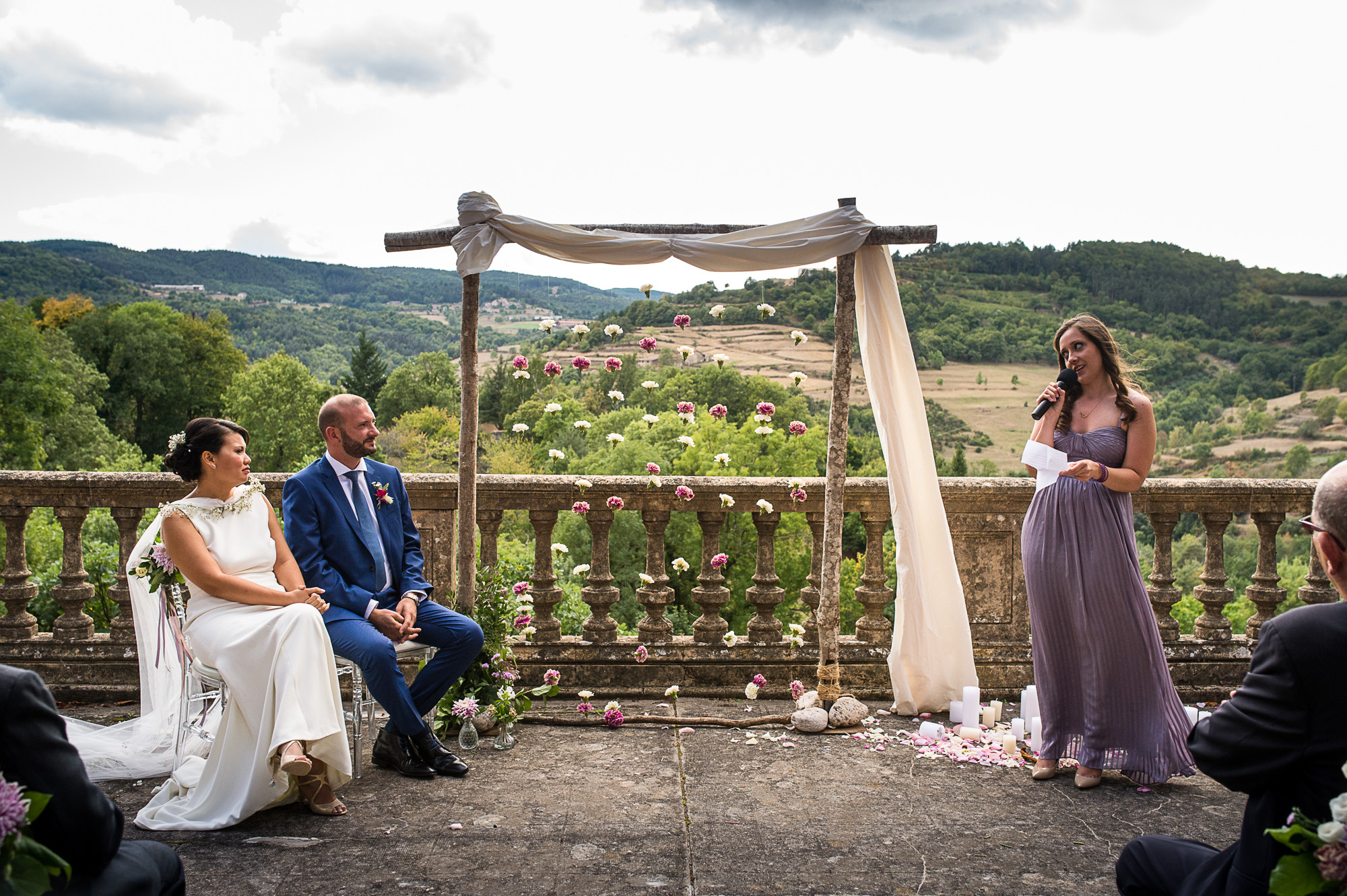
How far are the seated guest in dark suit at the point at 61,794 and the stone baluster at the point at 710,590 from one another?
318 cm

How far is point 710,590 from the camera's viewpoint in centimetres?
499

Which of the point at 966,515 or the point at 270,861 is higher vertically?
the point at 966,515

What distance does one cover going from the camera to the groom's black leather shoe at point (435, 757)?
151 inches

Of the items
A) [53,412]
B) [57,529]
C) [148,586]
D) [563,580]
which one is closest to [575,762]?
[148,586]

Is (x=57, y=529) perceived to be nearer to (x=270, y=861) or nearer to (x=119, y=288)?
(x=270, y=861)

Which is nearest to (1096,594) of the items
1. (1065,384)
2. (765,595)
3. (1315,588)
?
(1065,384)

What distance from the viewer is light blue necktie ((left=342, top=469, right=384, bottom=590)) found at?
13.5ft

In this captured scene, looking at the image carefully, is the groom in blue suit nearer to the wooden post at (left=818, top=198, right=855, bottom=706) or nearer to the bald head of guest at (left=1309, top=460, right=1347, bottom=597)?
the wooden post at (left=818, top=198, right=855, bottom=706)

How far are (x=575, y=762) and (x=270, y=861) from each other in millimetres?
1322

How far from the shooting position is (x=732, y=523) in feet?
64.3

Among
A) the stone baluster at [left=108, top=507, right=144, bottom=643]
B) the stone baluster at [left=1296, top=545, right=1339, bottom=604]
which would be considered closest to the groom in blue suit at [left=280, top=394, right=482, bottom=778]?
the stone baluster at [left=108, top=507, right=144, bottom=643]

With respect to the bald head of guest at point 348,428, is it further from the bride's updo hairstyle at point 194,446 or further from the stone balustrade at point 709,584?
the stone balustrade at point 709,584

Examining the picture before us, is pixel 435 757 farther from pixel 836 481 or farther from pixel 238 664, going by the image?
pixel 836 481

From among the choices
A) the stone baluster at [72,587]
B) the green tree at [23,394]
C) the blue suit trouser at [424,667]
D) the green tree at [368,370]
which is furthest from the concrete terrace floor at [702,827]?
the green tree at [368,370]
